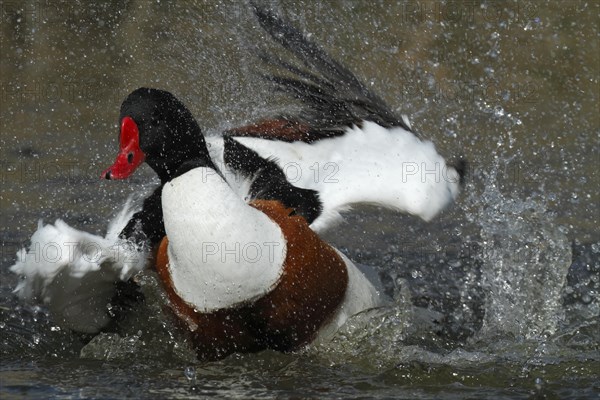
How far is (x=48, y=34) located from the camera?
28.5 feet

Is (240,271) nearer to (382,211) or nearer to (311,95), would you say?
(311,95)

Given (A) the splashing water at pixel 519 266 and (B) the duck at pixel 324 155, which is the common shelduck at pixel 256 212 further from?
(A) the splashing water at pixel 519 266

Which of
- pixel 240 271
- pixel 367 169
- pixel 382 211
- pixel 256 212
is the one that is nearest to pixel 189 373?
pixel 240 271

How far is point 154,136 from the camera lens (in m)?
3.65

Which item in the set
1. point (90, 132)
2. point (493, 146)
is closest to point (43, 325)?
point (90, 132)

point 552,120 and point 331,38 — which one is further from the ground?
point 331,38

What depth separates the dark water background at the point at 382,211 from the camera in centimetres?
383

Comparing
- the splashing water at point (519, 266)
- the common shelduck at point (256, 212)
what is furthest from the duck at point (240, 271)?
the splashing water at point (519, 266)

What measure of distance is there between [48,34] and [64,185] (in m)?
2.51

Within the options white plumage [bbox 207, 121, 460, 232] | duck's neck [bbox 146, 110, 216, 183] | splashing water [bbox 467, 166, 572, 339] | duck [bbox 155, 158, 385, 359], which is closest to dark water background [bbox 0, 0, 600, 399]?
splashing water [bbox 467, 166, 572, 339]

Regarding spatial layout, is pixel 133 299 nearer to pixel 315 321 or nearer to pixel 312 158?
pixel 315 321

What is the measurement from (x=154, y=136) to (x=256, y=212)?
1.46 feet

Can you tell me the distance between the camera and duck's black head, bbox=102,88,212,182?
11.9ft

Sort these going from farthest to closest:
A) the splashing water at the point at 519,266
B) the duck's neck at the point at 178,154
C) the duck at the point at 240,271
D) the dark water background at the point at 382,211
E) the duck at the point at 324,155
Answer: the splashing water at the point at 519,266 < the duck at the point at 324,155 < the dark water background at the point at 382,211 < the duck's neck at the point at 178,154 < the duck at the point at 240,271
